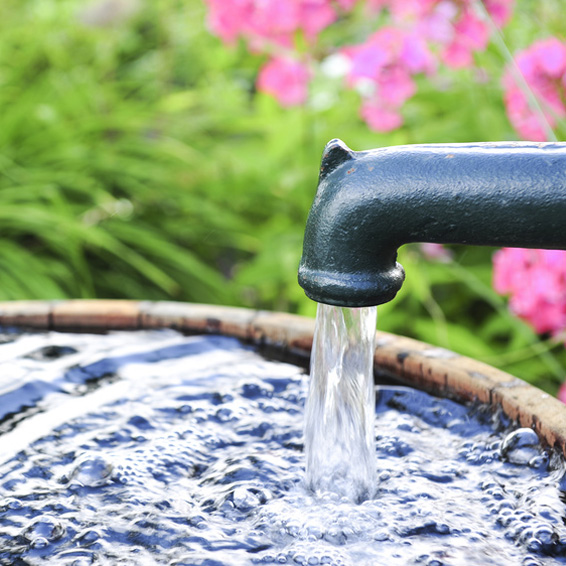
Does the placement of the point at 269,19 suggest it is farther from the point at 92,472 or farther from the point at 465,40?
the point at 92,472

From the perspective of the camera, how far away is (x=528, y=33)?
2148 millimetres

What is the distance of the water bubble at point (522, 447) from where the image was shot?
0.85 meters

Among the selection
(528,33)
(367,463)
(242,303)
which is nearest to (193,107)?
(242,303)

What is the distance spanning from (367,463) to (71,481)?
13.6 inches

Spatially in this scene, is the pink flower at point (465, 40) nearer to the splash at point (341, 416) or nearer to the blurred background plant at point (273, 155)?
the blurred background plant at point (273, 155)

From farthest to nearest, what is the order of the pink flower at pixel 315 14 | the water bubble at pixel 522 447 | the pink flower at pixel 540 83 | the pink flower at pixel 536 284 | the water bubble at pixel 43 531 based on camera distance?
the pink flower at pixel 315 14
the pink flower at pixel 540 83
the pink flower at pixel 536 284
the water bubble at pixel 522 447
the water bubble at pixel 43 531

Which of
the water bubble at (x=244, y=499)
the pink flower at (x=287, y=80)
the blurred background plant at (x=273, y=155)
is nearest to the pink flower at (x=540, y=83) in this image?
the blurred background plant at (x=273, y=155)

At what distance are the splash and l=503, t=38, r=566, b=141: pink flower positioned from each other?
909 millimetres

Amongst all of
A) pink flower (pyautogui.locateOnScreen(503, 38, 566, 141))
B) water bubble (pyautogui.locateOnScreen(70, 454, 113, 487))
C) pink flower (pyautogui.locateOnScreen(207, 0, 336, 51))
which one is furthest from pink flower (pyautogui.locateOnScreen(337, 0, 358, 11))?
water bubble (pyautogui.locateOnScreen(70, 454, 113, 487))

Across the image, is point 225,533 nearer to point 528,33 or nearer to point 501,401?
point 501,401

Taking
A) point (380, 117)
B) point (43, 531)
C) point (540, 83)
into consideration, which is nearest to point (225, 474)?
point (43, 531)

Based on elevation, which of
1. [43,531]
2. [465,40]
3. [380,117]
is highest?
[465,40]

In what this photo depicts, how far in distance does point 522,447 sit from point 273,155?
1.46 meters

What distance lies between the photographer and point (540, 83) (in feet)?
5.33
